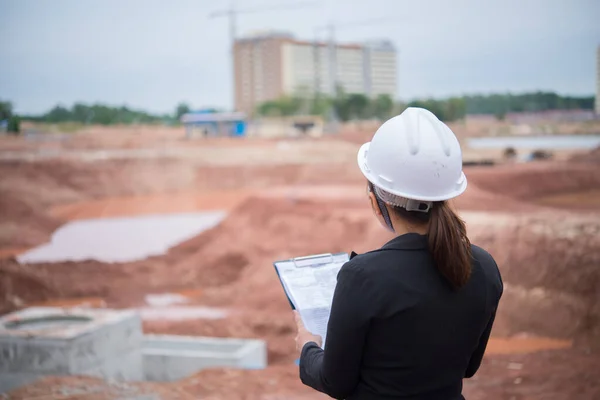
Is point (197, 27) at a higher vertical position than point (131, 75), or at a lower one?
higher

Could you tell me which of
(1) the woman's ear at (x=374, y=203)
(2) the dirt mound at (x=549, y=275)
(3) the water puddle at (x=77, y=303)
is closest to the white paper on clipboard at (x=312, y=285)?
(1) the woman's ear at (x=374, y=203)

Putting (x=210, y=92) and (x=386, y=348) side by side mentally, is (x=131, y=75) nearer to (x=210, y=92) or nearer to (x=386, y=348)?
(x=210, y=92)

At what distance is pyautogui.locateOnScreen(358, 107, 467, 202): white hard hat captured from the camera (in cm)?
156

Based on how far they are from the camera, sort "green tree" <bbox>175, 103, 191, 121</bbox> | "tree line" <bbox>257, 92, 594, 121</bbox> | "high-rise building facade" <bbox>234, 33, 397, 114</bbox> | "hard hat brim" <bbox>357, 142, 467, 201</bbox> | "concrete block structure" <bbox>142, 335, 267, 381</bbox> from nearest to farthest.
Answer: "hard hat brim" <bbox>357, 142, 467, 201</bbox> → "concrete block structure" <bbox>142, 335, 267, 381</bbox> → "tree line" <bbox>257, 92, 594, 121</bbox> → "green tree" <bbox>175, 103, 191, 121</bbox> → "high-rise building facade" <bbox>234, 33, 397, 114</bbox>

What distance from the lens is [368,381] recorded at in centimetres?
154

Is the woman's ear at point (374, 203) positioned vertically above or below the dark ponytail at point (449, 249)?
above

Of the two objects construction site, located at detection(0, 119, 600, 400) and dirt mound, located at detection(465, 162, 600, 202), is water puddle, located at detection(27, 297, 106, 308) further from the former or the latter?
dirt mound, located at detection(465, 162, 600, 202)

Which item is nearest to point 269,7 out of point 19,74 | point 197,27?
point 197,27

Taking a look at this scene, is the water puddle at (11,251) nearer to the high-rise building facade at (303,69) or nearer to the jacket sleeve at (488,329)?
the high-rise building facade at (303,69)

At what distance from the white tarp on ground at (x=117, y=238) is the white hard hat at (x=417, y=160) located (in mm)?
13288

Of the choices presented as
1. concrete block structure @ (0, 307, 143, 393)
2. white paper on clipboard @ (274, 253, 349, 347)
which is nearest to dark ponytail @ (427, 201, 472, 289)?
white paper on clipboard @ (274, 253, 349, 347)

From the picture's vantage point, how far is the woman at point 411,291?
4.78 ft

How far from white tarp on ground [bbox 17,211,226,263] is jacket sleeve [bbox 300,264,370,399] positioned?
13.2 m

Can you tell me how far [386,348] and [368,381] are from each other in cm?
10
